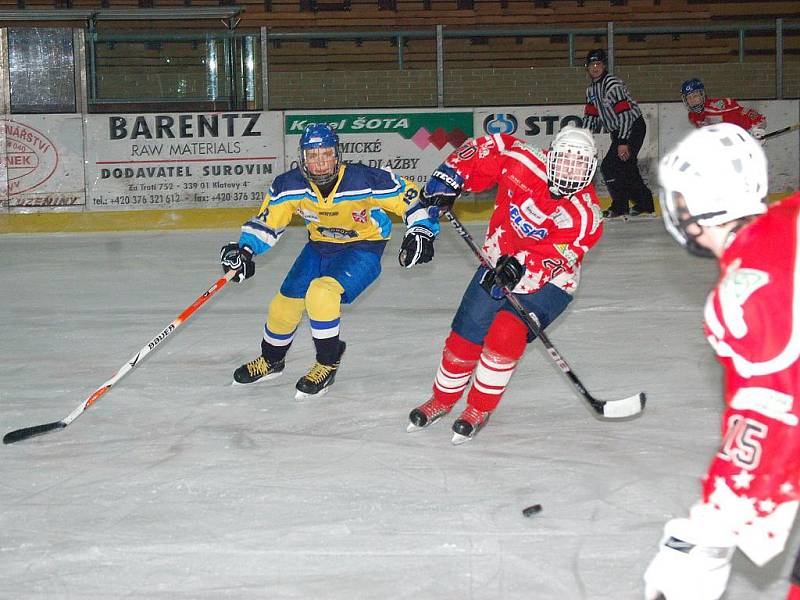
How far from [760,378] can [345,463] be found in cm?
204

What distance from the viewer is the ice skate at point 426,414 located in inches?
145

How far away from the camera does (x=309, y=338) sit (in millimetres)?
5078

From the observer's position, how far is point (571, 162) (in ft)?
11.2

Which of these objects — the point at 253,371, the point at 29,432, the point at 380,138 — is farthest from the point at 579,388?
the point at 380,138

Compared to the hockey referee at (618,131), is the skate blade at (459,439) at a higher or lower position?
lower

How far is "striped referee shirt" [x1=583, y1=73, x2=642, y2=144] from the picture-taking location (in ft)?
29.6

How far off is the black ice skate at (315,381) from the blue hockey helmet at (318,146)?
2.21 ft

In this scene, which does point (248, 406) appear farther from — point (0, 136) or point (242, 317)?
point (0, 136)

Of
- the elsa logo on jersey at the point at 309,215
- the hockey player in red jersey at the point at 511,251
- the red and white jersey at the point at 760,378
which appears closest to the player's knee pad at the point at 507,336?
the hockey player in red jersey at the point at 511,251

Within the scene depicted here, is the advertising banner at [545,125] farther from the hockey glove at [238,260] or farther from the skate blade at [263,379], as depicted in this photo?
the hockey glove at [238,260]

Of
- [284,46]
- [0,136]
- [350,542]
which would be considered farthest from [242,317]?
[284,46]

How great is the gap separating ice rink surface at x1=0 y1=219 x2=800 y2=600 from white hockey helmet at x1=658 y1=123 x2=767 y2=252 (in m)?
1.10

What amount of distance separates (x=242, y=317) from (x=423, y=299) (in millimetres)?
959

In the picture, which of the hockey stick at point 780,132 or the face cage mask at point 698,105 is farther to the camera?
the hockey stick at point 780,132
